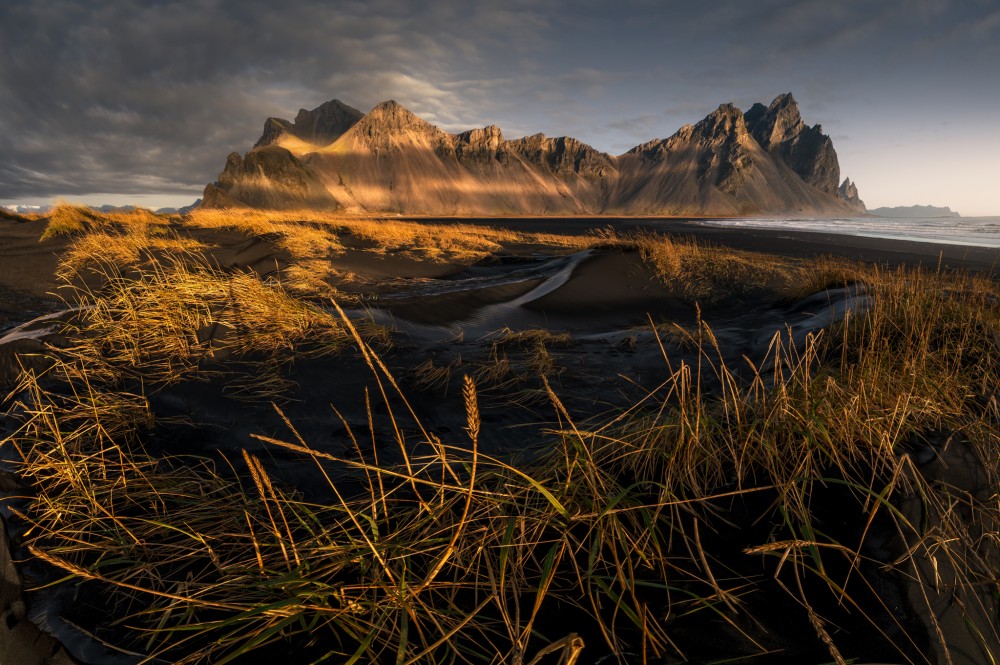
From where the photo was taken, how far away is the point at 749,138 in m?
188

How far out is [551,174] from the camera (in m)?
188

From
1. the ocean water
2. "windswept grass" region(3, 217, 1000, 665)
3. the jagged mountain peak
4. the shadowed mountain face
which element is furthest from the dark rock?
"windswept grass" region(3, 217, 1000, 665)

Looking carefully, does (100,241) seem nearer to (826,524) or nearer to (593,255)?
(593,255)

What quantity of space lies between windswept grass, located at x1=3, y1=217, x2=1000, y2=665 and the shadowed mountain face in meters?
139

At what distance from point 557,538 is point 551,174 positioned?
200 m

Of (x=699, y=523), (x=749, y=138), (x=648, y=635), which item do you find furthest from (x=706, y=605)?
(x=749, y=138)

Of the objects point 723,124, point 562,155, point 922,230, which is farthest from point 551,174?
point 922,230

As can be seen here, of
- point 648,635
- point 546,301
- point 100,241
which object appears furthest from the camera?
point 100,241

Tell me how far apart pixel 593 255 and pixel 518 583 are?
11109 millimetres

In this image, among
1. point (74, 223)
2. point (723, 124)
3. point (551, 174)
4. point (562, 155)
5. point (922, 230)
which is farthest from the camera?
point (562, 155)

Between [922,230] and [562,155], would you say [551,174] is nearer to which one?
[562,155]

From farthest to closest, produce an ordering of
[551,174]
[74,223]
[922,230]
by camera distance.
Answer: [551,174] → [922,230] → [74,223]

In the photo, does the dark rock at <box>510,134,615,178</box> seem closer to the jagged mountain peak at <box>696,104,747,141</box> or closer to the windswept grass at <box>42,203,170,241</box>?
the jagged mountain peak at <box>696,104,747,141</box>

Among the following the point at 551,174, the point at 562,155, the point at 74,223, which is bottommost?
the point at 74,223
